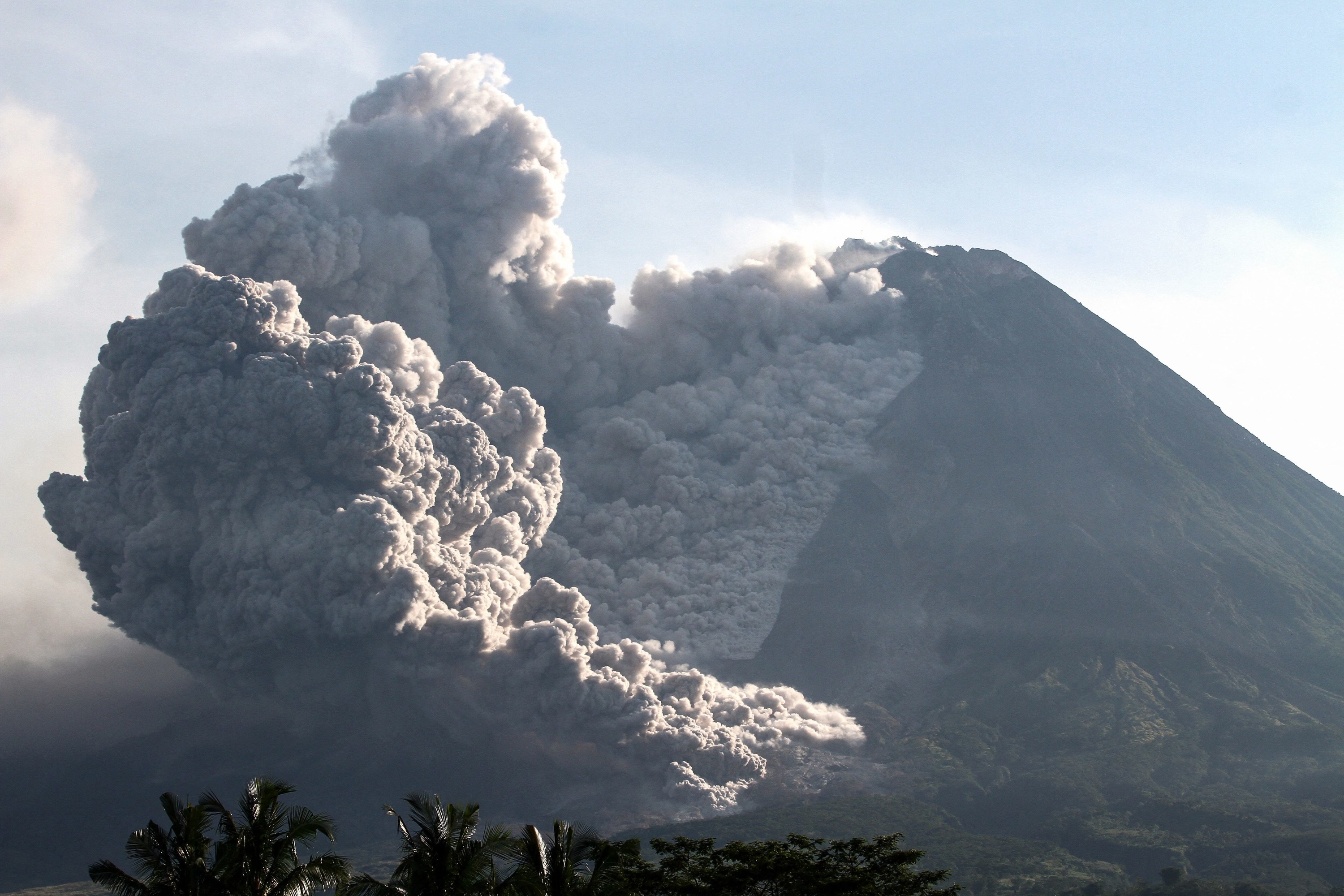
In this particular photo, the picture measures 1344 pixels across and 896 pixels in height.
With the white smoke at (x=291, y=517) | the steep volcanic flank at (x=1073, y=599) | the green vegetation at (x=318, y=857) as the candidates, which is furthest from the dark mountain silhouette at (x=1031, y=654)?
the green vegetation at (x=318, y=857)

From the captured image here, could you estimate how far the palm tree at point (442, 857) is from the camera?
17.3 meters

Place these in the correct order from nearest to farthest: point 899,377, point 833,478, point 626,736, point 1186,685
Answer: point 626,736, point 1186,685, point 833,478, point 899,377

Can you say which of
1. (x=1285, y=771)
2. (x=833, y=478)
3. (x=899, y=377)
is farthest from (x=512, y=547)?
(x=899, y=377)

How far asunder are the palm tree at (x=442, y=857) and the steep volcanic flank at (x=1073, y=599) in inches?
1972

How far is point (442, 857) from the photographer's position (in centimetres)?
1756

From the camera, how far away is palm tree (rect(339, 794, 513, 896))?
17344 millimetres

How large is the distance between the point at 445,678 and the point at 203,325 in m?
17.0

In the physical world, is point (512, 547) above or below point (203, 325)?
below

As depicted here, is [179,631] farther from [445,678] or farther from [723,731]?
[723,731]

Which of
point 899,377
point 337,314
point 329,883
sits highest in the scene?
point 899,377

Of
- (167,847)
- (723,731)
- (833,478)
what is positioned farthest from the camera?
(833,478)

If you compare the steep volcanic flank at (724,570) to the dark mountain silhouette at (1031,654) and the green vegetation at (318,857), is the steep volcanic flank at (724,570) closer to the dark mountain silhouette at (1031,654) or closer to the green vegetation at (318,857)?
the dark mountain silhouette at (1031,654)

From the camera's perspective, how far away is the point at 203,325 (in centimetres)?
5272

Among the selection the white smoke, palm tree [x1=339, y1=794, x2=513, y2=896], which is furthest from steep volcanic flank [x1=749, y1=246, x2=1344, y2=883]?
palm tree [x1=339, y1=794, x2=513, y2=896]
